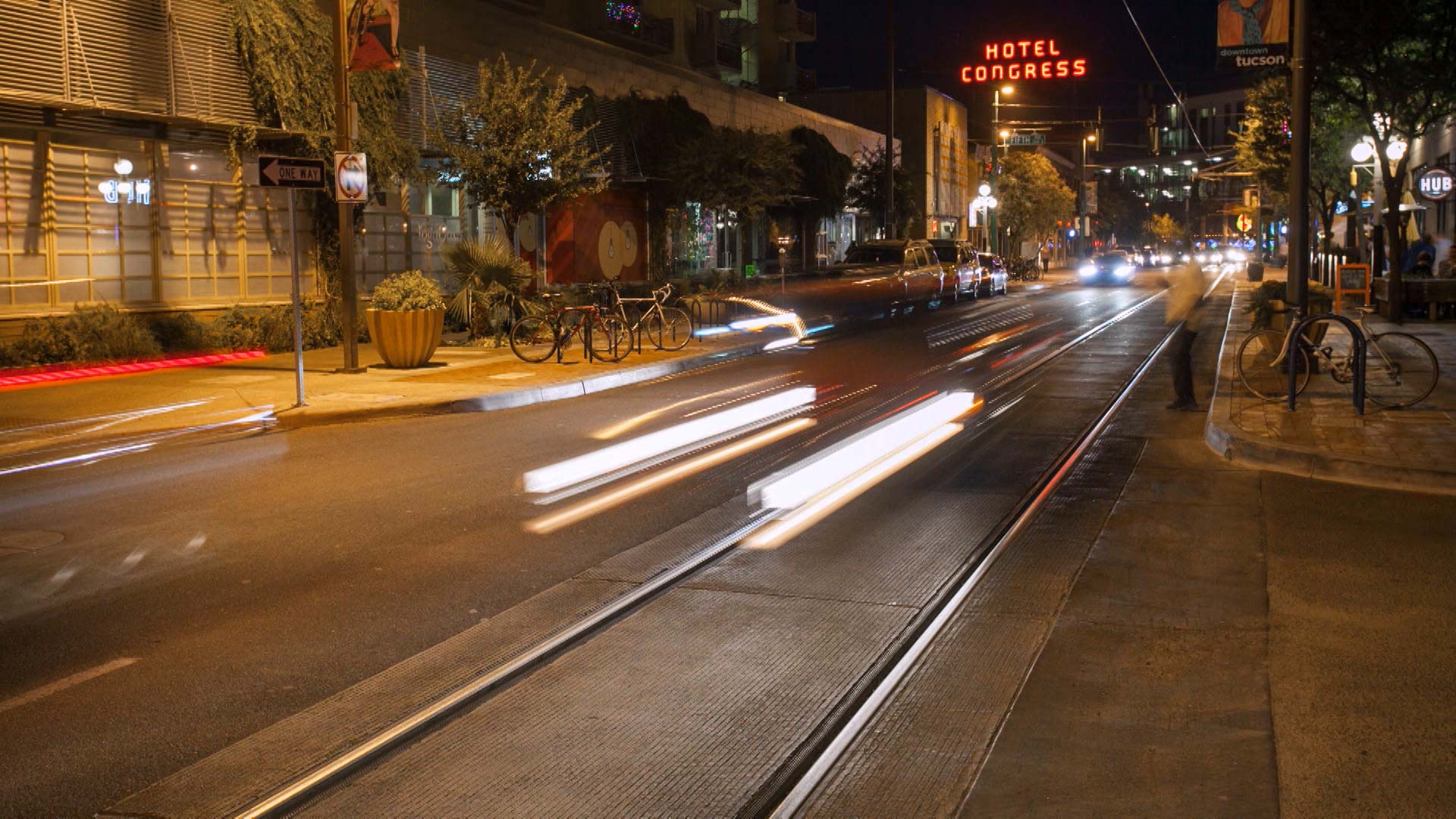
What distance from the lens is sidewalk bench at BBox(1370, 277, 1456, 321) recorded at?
83.0 ft

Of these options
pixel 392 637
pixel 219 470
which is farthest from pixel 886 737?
pixel 219 470

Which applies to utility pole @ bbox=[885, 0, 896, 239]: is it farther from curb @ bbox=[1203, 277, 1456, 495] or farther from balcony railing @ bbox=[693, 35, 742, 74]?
curb @ bbox=[1203, 277, 1456, 495]

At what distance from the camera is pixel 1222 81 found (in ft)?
444

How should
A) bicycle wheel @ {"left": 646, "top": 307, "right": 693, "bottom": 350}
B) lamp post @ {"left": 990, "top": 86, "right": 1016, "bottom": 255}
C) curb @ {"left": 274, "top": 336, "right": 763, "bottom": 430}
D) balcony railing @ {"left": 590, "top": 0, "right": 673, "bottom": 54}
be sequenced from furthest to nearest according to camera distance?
1. lamp post @ {"left": 990, "top": 86, "right": 1016, "bottom": 255}
2. balcony railing @ {"left": 590, "top": 0, "right": 673, "bottom": 54}
3. bicycle wheel @ {"left": 646, "top": 307, "right": 693, "bottom": 350}
4. curb @ {"left": 274, "top": 336, "right": 763, "bottom": 430}

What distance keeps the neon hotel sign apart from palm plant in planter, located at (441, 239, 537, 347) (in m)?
48.8

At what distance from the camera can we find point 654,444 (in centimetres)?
1213

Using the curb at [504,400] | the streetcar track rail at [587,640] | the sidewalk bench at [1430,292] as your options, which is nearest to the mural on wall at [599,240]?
the curb at [504,400]

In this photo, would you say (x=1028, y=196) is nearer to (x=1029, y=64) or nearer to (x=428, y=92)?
(x=1029, y=64)

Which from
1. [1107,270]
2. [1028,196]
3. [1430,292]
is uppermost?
[1028,196]

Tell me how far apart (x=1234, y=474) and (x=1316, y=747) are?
6123 millimetres

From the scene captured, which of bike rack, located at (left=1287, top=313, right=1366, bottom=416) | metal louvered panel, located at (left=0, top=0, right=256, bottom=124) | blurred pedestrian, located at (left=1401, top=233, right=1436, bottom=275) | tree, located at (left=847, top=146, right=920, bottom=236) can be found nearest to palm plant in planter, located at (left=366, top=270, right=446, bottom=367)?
metal louvered panel, located at (left=0, top=0, right=256, bottom=124)

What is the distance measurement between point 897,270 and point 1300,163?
57.2 feet

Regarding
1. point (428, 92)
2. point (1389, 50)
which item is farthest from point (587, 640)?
point (428, 92)

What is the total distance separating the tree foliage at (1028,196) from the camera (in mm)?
72188
